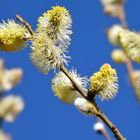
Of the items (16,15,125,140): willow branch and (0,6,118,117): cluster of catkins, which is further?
(0,6,118,117): cluster of catkins

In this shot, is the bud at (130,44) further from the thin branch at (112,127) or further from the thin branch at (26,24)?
the thin branch at (26,24)

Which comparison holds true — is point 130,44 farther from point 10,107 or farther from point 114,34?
point 10,107

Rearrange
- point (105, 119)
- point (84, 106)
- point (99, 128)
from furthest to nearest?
point (84, 106) < point (105, 119) < point (99, 128)

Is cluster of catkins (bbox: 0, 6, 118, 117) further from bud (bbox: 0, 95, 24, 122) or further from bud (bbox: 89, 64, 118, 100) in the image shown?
bud (bbox: 0, 95, 24, 122)

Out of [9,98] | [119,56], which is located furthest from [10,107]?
[119,56]

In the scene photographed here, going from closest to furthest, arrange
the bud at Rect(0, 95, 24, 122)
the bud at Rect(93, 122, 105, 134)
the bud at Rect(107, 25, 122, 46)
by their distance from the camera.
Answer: the bud at Rect(0, 95, 24, 122) → the bud at Rect(107, 25, 122, 46) → the bud at Rect(93, 122, 105, 134)

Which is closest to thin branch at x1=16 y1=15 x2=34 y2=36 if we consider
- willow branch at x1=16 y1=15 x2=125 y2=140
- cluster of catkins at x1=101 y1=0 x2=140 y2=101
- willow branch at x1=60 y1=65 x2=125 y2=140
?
willow branch at x1=16 y1=15 x2=125 y2=140
